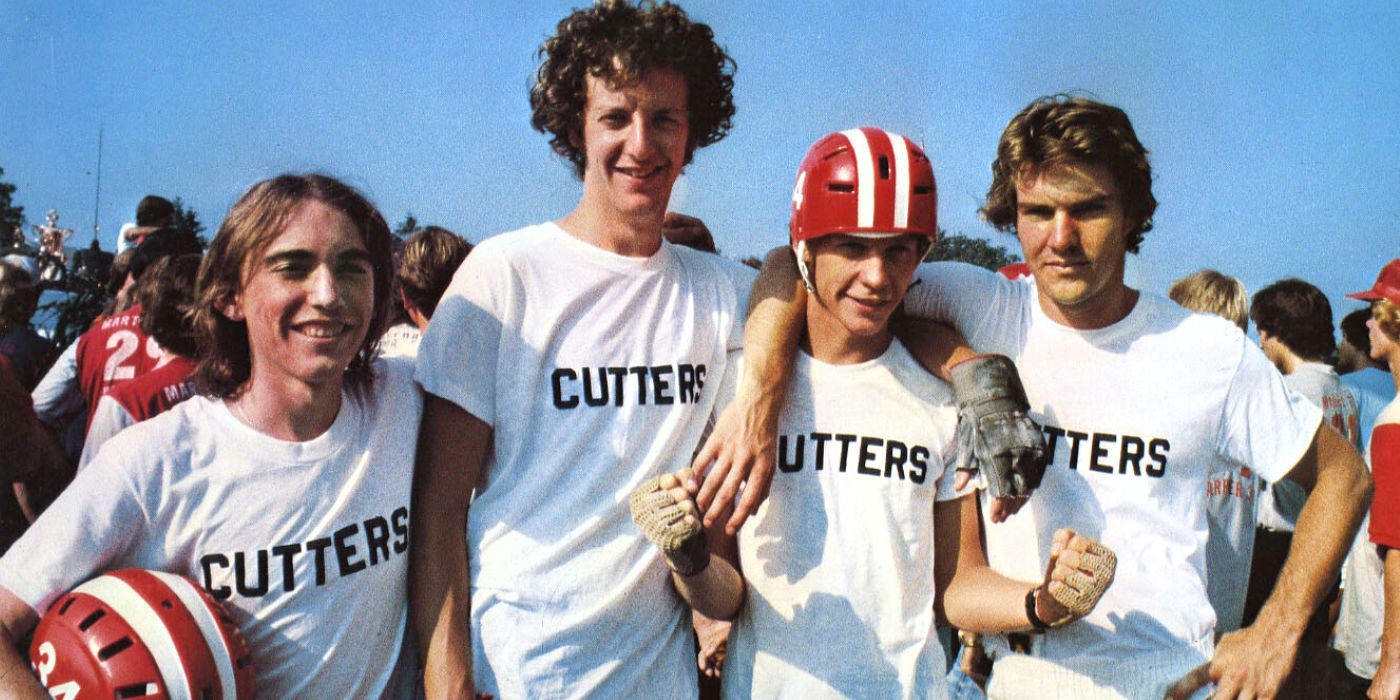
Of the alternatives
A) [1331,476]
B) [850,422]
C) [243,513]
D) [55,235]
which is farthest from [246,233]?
[55,235]

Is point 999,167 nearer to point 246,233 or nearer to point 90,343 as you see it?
point 246,233

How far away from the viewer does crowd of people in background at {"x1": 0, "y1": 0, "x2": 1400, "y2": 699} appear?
2.76 metres

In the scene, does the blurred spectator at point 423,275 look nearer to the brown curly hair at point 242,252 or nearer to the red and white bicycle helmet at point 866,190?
the brown curly hair at point 242,252

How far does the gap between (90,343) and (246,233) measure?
282 centimetres

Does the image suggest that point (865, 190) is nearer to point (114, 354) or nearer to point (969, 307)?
point (969, 307)

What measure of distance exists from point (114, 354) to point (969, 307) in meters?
4.20

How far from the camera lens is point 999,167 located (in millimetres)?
3629

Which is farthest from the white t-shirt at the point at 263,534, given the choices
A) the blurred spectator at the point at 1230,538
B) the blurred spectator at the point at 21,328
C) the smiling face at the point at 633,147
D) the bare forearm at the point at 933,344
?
the blurred spectator at the point at 1230,538

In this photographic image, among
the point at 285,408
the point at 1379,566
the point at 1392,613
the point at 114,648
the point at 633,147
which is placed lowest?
the point at 1379,566

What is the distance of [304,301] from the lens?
280 centimetres

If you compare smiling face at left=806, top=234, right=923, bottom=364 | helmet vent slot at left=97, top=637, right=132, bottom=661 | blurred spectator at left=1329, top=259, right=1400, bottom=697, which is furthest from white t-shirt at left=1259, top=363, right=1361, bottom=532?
helmet vent slot at left=97, top=637, right=132, bottom=661

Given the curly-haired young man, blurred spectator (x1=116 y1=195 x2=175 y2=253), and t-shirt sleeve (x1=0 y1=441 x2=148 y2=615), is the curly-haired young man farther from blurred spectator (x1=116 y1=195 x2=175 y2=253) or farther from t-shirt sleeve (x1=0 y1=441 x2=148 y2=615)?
blurred spectator (x1=116 y1=195 x2=175 y2=253)

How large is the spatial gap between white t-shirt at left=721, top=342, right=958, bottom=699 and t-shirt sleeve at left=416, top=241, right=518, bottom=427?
97cm

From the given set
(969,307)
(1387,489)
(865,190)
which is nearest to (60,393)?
(865,190)
